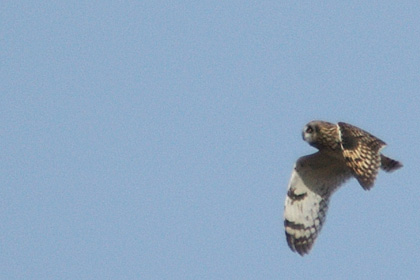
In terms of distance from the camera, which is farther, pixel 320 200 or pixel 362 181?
pixel 320 200

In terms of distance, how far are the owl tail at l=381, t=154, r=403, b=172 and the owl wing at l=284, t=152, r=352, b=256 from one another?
1.63 feet

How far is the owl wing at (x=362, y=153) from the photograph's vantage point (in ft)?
53.6

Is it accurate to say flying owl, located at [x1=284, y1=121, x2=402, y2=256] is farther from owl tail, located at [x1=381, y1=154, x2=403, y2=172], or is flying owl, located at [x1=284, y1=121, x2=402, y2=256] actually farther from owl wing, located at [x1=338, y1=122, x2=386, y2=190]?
owl wing, located at [x1=338, y1=122, x2=386, y2=190]

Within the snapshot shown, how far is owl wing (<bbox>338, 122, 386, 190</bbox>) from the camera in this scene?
16328 mm

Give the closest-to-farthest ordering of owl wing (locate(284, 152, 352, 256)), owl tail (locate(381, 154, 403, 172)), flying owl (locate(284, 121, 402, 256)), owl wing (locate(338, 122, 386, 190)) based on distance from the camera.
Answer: owl wing (locate(338, 122, 386, 190))
owl tail (locate(381, 154, 403, 172))
flying owl (locate(284, 121, 402, 256))
owl wing (locate(284, 152, 352, 256))

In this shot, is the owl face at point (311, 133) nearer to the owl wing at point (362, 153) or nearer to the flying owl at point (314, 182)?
the flying owl at point (314, 182)

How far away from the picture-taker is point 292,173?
17625 millimetres

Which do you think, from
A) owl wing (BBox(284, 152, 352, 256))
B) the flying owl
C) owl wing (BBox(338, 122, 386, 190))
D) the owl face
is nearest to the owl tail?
the flying owl

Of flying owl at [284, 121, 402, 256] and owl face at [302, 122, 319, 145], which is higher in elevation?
owl face at [302, 122, 319, 145]

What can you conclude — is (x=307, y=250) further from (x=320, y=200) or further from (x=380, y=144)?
(x=380, y=144)

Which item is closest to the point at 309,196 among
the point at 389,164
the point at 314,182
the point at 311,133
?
the point at 314,182

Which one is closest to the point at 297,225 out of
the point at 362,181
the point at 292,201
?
the point at 292,201

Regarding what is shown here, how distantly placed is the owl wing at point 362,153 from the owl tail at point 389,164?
65 centimetres

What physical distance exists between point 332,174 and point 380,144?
3.81 feet
